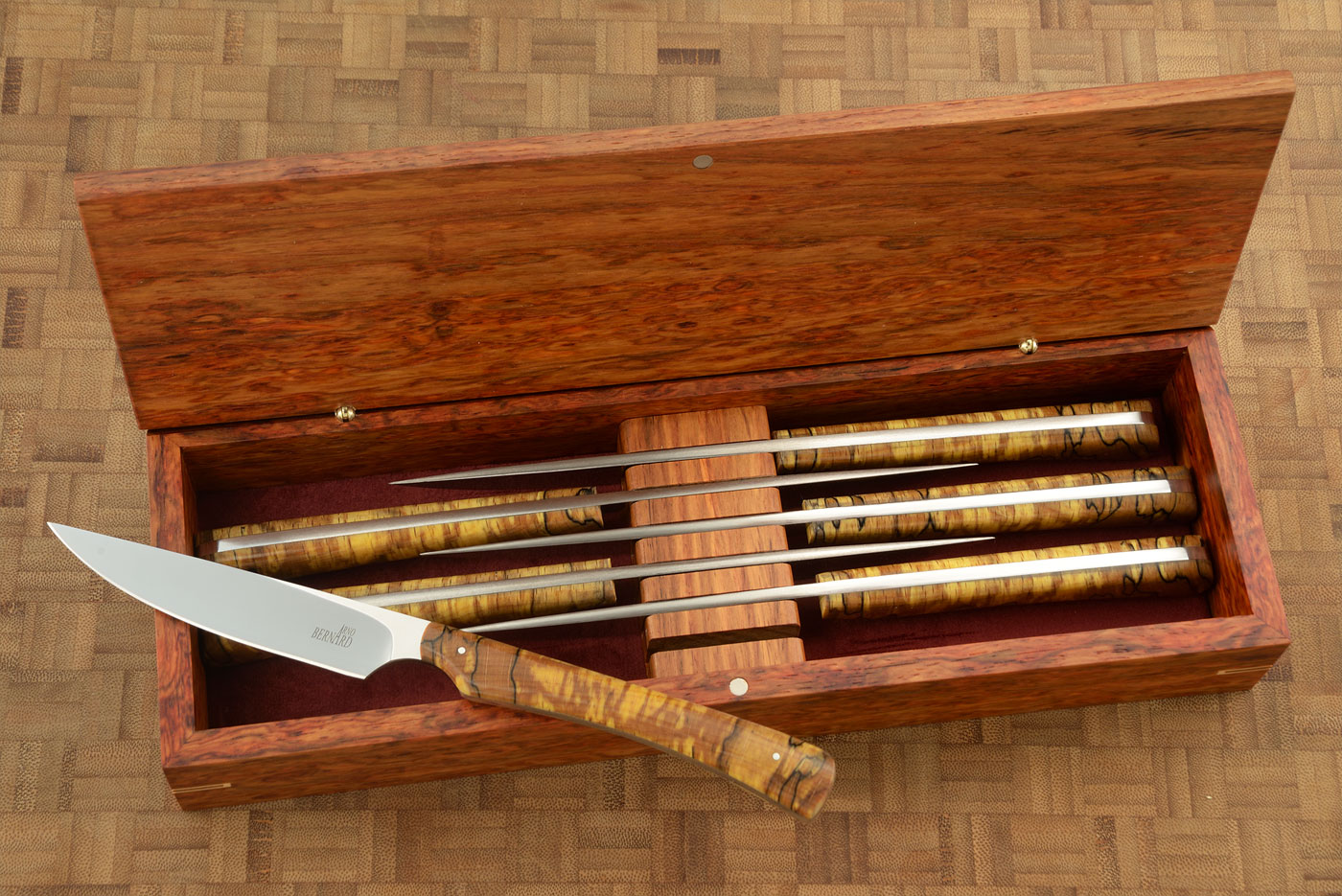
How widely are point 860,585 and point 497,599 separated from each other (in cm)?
24

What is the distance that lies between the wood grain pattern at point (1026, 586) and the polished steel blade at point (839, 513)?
0.12 feet

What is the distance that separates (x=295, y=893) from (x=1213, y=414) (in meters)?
0.71

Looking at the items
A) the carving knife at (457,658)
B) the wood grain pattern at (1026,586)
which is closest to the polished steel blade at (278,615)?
the carving knife at (457,658)

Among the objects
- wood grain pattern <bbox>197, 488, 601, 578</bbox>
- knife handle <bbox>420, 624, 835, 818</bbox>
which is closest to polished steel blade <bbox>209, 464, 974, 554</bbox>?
wood grain pattern <bbox>197, 488, 601, 578</bbox>

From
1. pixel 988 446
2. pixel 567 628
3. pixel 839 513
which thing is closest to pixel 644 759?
pixel 567 628

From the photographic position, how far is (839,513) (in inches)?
37.3

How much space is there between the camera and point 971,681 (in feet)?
2.87

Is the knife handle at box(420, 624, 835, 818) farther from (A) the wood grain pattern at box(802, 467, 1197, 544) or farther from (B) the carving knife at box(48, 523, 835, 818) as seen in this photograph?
(A) the wood grain pattern at box(802, 467, 1197, 544)

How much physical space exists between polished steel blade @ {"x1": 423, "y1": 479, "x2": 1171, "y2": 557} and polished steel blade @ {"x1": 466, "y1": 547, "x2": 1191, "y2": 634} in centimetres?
4

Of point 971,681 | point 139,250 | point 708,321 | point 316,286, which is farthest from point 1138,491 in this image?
point 139,250

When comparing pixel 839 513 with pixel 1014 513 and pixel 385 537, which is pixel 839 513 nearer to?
pixel 1014 513

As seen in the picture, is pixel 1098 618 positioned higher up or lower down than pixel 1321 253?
lower down

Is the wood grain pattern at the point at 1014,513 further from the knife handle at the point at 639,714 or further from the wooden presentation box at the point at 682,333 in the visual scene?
the knife handle at the point at 639,714

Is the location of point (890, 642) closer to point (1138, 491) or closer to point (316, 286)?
point (1138, 491)
